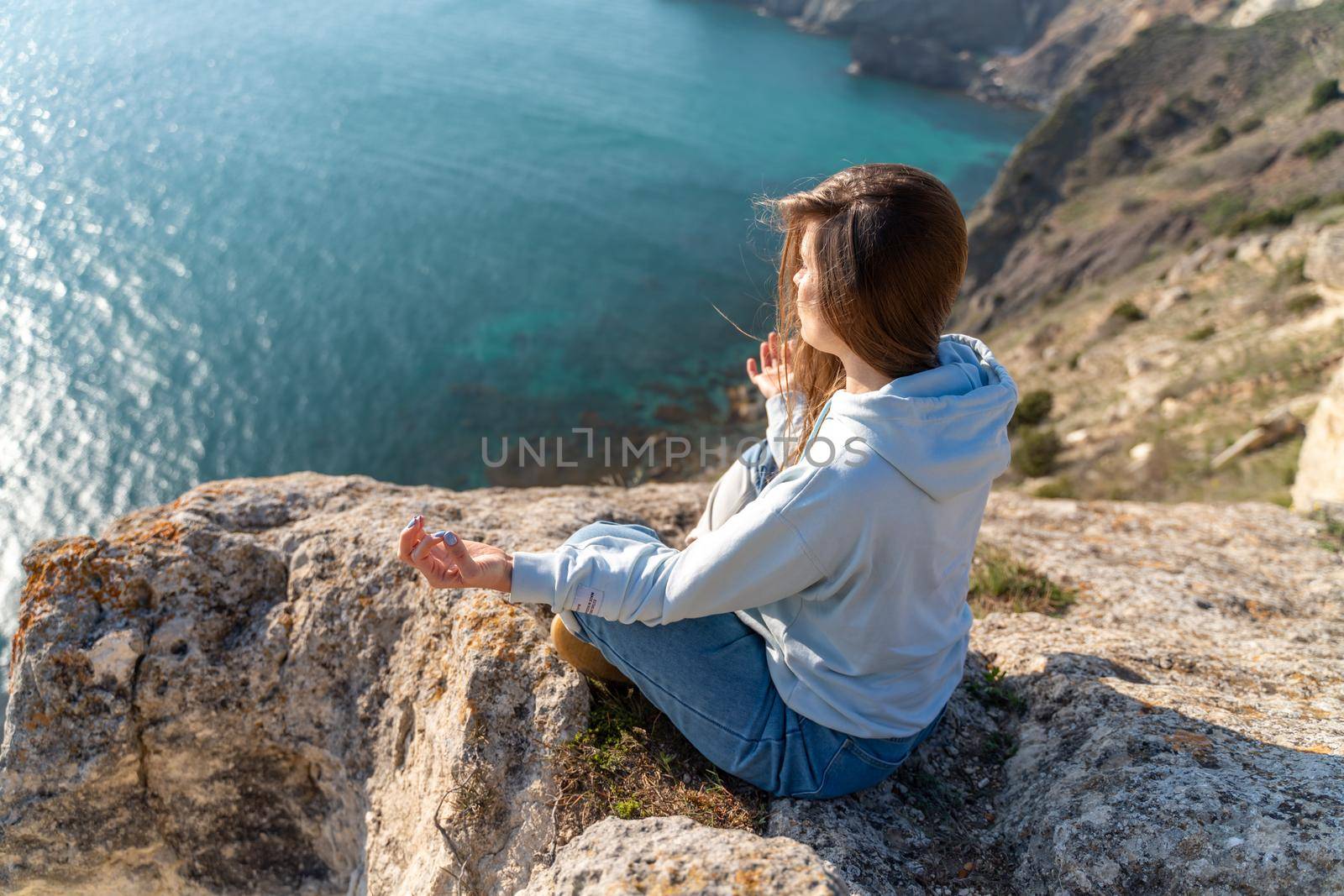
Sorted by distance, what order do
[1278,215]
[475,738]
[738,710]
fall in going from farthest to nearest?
[1278,215] → [475,738] → [738,710]

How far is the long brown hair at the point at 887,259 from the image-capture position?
2838 millimetres

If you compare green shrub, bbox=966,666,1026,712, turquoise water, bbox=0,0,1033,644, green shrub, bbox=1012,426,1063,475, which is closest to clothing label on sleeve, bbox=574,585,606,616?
green shrub, bbox=966,666,1026,712

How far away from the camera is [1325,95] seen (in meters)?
40.4

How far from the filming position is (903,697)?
3.31 meters

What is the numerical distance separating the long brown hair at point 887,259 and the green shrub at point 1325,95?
51261mm

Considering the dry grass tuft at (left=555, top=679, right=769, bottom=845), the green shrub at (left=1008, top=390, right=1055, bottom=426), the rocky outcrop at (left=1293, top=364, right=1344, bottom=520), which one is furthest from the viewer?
the green shrub at (left=1008, top=390, right=1055, bottom=426)

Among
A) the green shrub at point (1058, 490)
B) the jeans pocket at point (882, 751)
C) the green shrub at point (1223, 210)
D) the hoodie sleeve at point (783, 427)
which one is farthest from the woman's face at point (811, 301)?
the green shrub at point (1223, 210)

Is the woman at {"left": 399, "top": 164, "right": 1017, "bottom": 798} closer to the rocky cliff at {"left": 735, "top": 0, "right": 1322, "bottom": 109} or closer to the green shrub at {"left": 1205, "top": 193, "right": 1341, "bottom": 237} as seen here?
the green shrub at {"left": 1205, "top": 193, "right": 1341, "bottom": 237}

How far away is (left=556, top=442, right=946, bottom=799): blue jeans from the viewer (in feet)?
11.1

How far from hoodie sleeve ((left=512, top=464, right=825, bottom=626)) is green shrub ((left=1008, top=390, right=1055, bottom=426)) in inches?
983

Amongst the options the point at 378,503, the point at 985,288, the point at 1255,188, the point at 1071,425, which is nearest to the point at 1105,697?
the point at 378,503

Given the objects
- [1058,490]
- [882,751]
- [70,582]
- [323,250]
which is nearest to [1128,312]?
[1058,490]

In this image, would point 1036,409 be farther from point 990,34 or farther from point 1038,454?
point 990,34

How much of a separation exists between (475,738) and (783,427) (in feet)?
7.08
